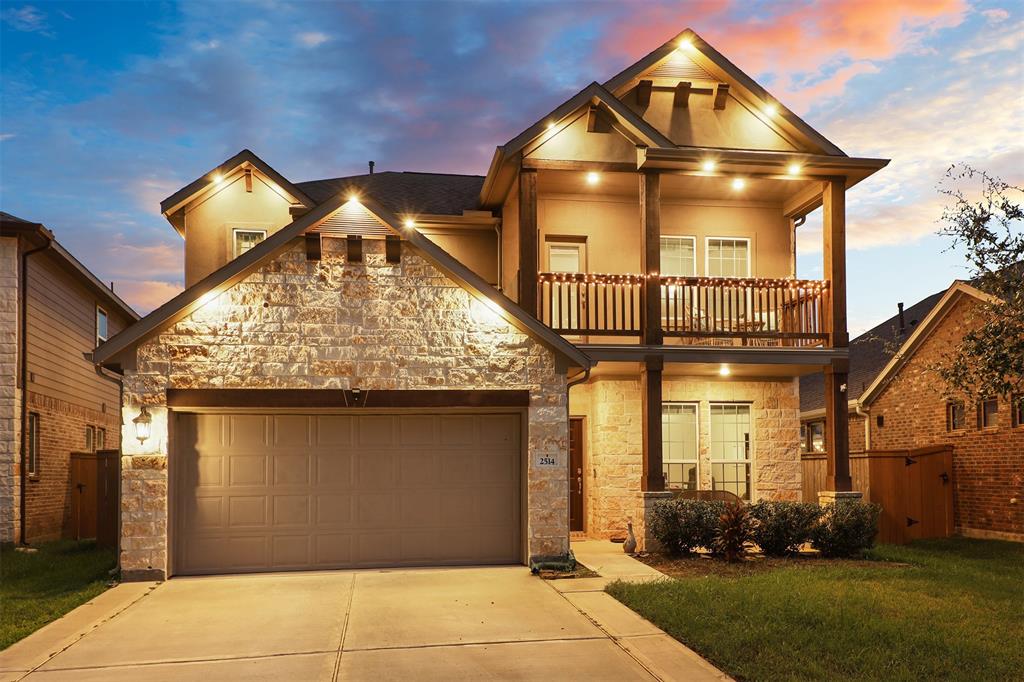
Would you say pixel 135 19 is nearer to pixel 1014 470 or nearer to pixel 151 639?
pixel 151 639

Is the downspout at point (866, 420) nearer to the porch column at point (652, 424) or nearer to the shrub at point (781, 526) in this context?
the shrub at point (781, 526)

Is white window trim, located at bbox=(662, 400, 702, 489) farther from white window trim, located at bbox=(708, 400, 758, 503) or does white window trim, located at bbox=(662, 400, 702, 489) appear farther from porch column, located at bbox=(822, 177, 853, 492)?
porch column, located at bbox=(822, 177, 853, 492)

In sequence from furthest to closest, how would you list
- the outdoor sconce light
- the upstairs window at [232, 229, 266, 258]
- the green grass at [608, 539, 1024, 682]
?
the upstairs window at [232, 229, 266, 258]
the outdoor sconce light
the green grass at [608, 539, 1024, 682]

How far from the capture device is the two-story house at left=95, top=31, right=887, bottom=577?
470 inches

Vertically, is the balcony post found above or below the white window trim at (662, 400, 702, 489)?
above

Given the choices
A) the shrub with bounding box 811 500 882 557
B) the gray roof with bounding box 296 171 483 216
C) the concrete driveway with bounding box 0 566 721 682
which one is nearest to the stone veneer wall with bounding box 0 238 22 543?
the gray roof with bounding box 296 171 483 216

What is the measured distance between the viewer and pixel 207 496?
1209 cm

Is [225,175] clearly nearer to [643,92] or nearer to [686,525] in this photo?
[643,92]

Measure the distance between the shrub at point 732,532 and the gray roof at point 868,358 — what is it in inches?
374

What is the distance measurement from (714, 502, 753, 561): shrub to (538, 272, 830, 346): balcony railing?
9.93ft

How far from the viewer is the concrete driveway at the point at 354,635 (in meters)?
7.35

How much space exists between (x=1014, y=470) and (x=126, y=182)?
26.4 meters

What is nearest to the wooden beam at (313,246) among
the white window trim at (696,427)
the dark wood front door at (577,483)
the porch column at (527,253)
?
the porch column at (527,253)

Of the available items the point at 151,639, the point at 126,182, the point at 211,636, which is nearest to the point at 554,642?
the point at 211,636
